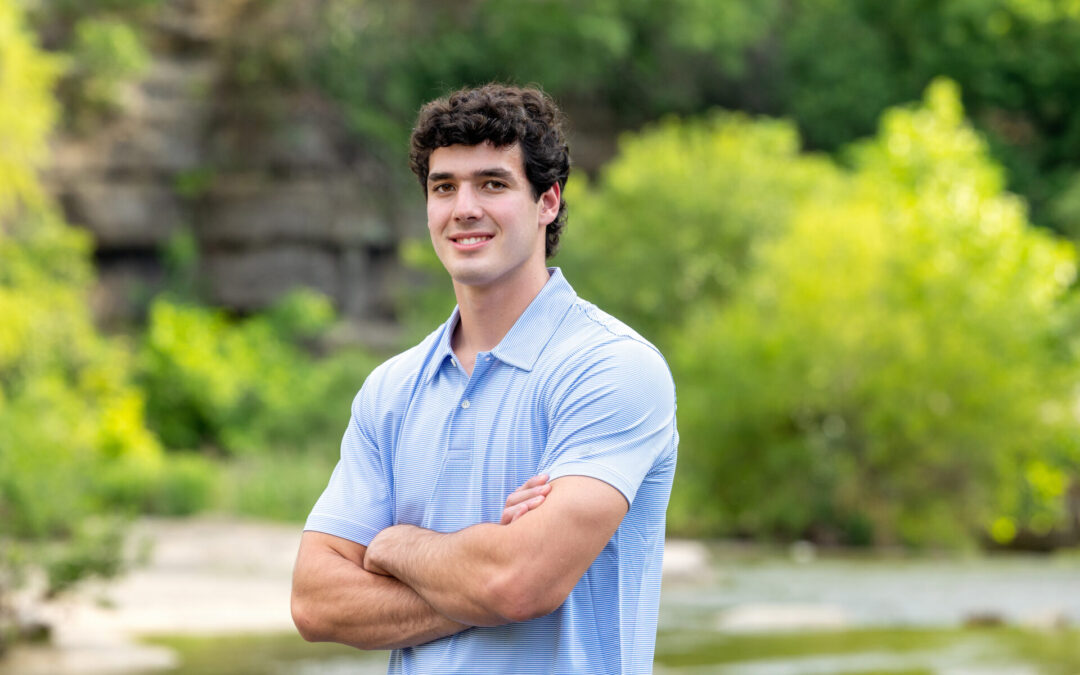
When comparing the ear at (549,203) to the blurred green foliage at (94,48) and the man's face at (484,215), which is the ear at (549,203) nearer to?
the man's face at (484,215)

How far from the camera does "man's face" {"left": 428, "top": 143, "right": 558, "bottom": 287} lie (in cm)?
262

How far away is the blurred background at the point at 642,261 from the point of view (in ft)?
72.4

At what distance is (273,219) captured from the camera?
106 ft

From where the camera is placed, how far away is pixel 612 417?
8.09ft

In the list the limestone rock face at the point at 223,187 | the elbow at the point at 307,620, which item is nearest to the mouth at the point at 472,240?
the elbow at the point at 307,620

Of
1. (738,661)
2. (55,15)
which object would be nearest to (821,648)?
(738,661)

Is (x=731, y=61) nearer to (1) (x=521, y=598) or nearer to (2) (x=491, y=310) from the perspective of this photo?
(2) (x=491, y=310)

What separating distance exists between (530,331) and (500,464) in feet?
0.78

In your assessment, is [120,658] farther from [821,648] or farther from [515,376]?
[515,376]

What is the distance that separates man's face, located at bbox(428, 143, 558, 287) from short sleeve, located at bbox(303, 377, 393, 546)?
299 millimetres

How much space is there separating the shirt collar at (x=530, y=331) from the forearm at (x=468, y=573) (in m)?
0.28

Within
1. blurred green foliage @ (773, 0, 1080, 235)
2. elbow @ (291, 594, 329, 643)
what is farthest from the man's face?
blurred green foliage @ (773, 0, 1080, 235)

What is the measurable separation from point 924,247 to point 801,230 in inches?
78.3

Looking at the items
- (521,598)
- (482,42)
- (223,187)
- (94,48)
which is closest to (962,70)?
(482,42)
